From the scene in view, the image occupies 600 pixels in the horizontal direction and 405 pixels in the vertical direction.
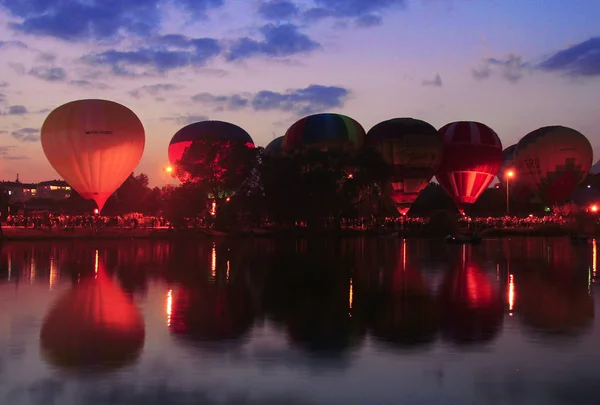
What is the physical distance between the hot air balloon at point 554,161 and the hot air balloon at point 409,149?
14563 millimetres

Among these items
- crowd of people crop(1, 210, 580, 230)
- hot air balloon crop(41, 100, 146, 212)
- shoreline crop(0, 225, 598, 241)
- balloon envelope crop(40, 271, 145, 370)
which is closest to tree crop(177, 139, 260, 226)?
crowd of people crop(1, 210, 580, 230)

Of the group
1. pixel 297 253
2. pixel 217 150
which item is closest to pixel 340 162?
pixel 217 150

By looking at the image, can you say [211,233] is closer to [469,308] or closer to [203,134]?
[203,134]

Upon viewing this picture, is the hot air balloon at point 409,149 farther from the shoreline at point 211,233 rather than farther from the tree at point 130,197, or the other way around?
the tree at point 130,197

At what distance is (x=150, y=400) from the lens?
32.3ft

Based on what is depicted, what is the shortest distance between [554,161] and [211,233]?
4463 centimetres

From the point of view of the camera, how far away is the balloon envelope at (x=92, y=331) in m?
12.2

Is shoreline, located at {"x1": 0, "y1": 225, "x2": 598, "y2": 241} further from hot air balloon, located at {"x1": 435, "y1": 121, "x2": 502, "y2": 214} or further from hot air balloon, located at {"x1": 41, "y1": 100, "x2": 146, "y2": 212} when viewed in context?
hot air balloon, located at {"x1": 435, "y1": 121, "x2": 502, "y2": 214}

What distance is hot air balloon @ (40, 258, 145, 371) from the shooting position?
12164 mm

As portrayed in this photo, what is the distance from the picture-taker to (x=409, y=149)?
7906cm

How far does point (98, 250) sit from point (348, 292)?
23.5m

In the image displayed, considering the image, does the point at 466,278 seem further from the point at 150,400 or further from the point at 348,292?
the point at 150,400

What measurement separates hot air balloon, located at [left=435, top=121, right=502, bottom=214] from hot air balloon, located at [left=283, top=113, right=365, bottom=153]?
9968 millimetres

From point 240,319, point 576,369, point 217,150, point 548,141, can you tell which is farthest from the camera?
point 548,141
